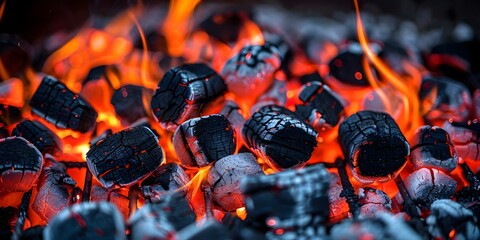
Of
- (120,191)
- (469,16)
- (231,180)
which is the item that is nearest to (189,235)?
(231,180)

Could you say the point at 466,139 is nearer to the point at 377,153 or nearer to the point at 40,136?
the point at 377,153

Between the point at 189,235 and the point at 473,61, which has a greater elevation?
the point at 473,61

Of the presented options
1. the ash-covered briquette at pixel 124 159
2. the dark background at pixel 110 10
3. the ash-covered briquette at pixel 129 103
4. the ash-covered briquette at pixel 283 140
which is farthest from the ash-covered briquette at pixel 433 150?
the dark background at pixel 110 10

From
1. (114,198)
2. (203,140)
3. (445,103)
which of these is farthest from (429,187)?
(114,198)

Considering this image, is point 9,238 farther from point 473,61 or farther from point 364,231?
point 473,61

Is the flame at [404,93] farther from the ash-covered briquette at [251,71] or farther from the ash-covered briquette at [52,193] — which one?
the ash-covered briquette at [52,193]

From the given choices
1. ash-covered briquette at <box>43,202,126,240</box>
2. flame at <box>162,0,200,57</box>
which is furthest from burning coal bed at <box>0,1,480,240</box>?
flame at <box>162,0,200,57</box>

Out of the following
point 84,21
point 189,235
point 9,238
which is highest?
point 189,235
